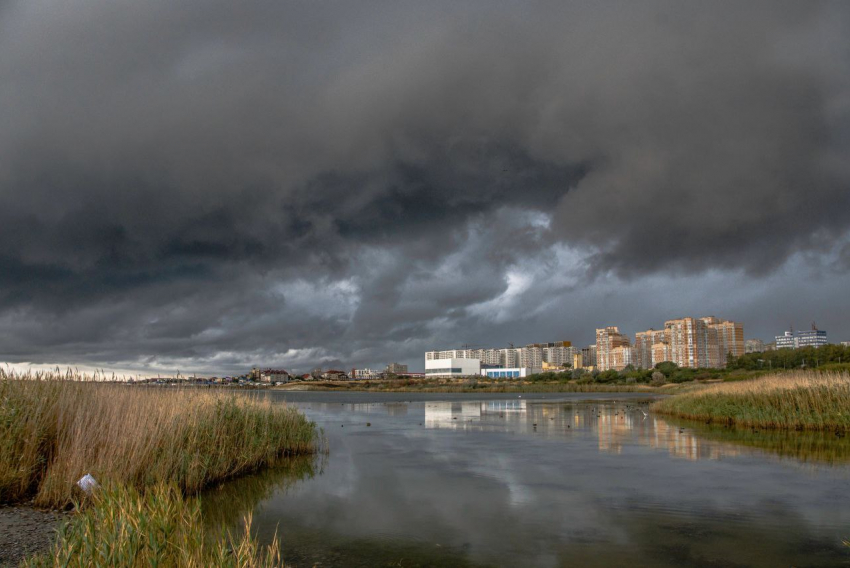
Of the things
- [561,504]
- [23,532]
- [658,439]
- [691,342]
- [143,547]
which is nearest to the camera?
[143,547]

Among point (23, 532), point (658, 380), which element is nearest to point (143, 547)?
point (23, 532)

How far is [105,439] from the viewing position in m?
12.0

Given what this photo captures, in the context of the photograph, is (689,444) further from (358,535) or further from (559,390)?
(559,390)

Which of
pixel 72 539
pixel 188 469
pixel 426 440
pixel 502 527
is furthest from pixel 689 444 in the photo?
pixel 72 539

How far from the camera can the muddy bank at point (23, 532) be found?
7.74m

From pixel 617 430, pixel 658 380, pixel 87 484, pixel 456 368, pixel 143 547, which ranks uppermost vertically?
pixel 143 547

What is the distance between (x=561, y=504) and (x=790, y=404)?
2089 centimetres

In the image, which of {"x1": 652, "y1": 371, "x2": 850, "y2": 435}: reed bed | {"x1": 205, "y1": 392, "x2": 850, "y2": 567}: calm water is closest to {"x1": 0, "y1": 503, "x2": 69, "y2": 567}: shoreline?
{"x1": 205, "y1": 392, "x2": 850, "y2": 567}: calm water

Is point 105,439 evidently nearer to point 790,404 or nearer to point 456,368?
point 790,404

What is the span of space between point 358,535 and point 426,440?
1606 cm

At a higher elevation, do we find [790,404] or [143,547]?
Answer: [143,547]

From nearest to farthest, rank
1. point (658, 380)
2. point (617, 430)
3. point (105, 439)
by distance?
point (105, 439) → point (617, 430) → point (658, 380)

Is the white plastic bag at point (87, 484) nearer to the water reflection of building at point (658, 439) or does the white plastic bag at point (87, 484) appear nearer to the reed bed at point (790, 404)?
the water reflection of building at point (658, 439)

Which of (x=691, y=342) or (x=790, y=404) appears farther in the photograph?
(x=691, y=342)
